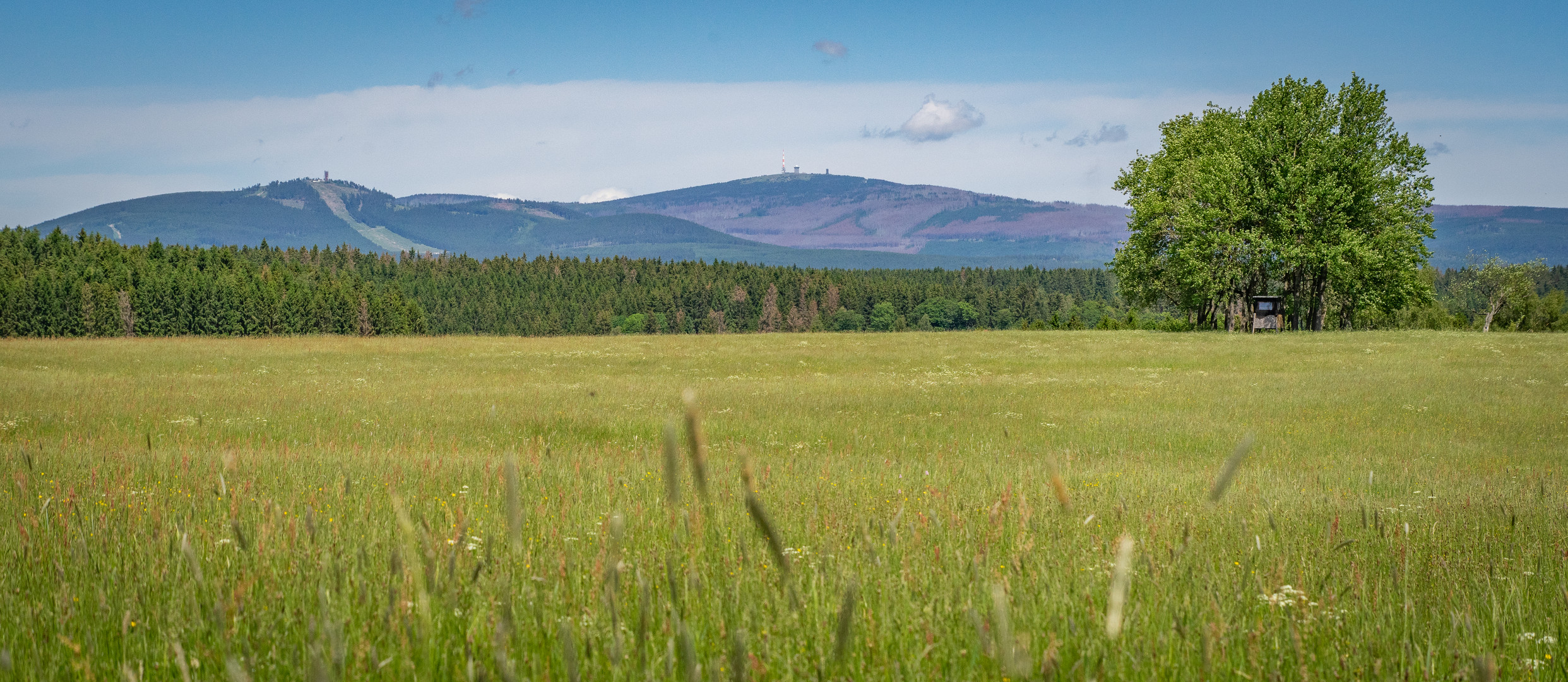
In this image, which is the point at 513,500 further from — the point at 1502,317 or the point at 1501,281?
the point at 1502,317

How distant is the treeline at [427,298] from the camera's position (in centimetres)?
10612

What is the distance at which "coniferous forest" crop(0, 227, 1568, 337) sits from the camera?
340 feet

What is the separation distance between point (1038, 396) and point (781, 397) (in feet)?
24.2

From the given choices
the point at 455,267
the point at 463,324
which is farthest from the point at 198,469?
the point at 455,267

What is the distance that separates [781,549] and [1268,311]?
214 ft

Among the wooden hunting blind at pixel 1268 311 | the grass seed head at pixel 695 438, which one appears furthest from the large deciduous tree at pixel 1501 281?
the grass seed head at pixel 695 438

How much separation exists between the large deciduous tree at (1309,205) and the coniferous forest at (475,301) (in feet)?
25.8

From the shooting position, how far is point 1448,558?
5.88 metres

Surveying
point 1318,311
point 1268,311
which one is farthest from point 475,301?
point 1318,311

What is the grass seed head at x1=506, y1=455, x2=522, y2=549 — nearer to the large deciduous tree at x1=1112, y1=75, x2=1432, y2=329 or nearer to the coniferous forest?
the large deciduous tree at x1=1112, y1=75, x2=1432, y2=329

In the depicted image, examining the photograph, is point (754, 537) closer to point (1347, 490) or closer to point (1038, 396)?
point (1347, 490)

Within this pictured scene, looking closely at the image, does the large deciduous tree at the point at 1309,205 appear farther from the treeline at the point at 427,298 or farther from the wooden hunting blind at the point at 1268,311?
the treeline at the point at 427,298

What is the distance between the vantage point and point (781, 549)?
2898 millimetres

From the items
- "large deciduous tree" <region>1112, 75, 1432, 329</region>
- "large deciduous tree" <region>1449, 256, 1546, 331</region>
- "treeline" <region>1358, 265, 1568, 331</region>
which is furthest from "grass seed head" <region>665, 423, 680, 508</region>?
"large deciduous tree" <region>1449, 256, 1546, 331</region>
